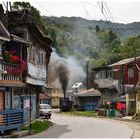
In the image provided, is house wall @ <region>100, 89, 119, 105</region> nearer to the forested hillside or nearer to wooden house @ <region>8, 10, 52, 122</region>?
wooden house @ <region>8, 10, 52, 122</region>

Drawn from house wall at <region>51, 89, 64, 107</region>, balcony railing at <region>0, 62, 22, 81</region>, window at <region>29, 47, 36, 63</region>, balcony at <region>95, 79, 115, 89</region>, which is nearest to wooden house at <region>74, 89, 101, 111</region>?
balcony at <region>95, 79, 115, 89</region>

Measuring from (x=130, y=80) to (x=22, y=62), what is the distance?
3869 centimetres

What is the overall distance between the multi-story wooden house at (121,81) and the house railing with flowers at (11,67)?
3113 centimetres

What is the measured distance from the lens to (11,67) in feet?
102

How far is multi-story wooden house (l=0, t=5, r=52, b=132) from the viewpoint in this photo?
30406 mm

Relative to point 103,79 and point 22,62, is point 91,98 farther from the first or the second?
point 22,62

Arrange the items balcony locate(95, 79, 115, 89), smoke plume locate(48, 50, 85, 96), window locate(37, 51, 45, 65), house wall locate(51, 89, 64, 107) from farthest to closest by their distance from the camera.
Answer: house wall locate(51, 89, 64, 107) < smoke plume locate(48, 50, 85, 96) < balcony locate(95, 79, 115, 89) < window locate(37, 51, 45, 65)

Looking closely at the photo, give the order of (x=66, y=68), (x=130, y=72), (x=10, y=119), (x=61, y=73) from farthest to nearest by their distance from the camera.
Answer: (x=66, y=68)
(x=61, y=73)
(x=130, y=72)
(x=10, y=119)

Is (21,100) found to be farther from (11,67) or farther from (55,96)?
(55,96)

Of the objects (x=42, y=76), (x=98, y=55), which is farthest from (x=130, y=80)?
(x=98, y=55)

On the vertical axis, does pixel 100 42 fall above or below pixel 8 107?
above

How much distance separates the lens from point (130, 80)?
69.7 m

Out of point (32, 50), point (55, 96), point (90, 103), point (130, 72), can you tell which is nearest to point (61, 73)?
point (55, 96)

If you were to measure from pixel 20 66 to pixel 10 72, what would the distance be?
82.4 inches
